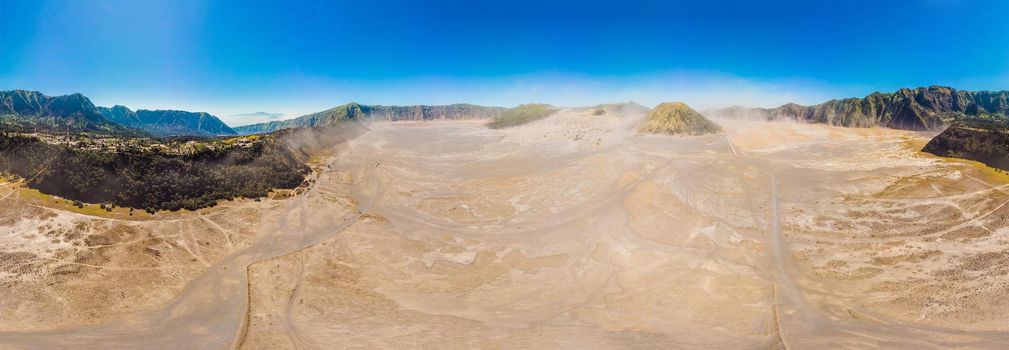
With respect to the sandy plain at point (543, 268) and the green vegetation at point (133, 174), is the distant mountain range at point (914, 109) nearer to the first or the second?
the sandy plain at point (543, 268)

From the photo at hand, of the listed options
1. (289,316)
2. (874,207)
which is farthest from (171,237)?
(874,207)

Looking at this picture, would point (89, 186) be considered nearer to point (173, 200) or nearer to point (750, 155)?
point (173, 200)

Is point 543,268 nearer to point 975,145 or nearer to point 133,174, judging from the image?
point 133,174

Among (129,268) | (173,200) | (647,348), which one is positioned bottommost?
(647,348)

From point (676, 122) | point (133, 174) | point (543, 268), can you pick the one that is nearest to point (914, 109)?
point (676, 122)

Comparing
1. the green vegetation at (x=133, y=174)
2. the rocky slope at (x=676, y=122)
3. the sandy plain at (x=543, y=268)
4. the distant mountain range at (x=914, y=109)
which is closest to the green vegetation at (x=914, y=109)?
the distant mountain range at (x=914, y=109)

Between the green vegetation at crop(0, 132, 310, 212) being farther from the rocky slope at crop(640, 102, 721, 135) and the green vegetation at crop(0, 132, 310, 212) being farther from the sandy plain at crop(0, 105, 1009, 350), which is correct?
the rocky slope at crop(640, 102, 721, 135)

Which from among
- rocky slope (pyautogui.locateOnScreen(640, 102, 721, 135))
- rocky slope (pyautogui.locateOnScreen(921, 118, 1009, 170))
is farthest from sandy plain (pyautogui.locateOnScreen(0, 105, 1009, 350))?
rocky slope (pyautogui.locateOnScreen(640, 102, 721, 135))
